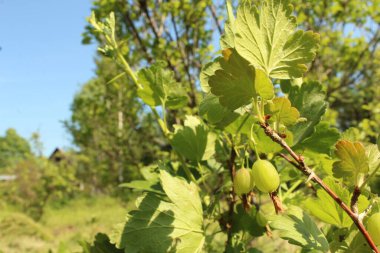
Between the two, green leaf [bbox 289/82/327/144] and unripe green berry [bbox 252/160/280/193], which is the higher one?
green leaf [bbox 289/82/327/144]

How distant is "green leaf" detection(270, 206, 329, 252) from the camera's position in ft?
1.33

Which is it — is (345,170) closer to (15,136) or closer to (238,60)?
(238,60)

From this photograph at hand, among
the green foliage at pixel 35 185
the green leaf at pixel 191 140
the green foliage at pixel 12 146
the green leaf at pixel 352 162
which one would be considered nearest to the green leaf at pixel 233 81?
the green leaf at pixel 352 162

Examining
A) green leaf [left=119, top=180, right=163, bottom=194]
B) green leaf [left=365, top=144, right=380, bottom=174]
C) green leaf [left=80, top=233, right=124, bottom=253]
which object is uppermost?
green leaf [left=119, top=180, right=163, bottom=194]

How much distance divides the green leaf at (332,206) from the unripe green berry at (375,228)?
68 mm

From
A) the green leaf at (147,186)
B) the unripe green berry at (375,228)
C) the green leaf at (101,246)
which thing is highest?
the green leaf at (147,186)

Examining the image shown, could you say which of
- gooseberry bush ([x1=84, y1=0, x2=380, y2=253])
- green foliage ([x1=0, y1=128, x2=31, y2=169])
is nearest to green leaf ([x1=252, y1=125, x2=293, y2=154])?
gooseberry bush ([x1=84, y1=0, x2=380, y2=253])

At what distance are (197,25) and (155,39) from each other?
593mm

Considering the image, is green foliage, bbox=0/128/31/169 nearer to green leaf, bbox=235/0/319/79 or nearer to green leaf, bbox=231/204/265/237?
green leaf, bbox=231/204/265/237

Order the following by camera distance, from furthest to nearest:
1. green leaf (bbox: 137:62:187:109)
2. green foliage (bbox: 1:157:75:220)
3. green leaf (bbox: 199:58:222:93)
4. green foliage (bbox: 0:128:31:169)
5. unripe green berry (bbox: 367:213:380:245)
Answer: green foliage (bbox: 0:128:31:169) → green foliage (bbox: 1:157:75:220) → green leaf (bbox: 137:62:187:109) → green leaf (bbox: 199:58:222:93) → unripe green berry (bbox: 367:213:380:245)

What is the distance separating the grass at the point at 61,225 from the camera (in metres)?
4.91

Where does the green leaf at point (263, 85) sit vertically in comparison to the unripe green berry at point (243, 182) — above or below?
above

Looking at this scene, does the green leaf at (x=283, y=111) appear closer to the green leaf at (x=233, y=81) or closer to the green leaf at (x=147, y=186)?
the green leaf at (x=233, y=81)

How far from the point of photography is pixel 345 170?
0.39 m
